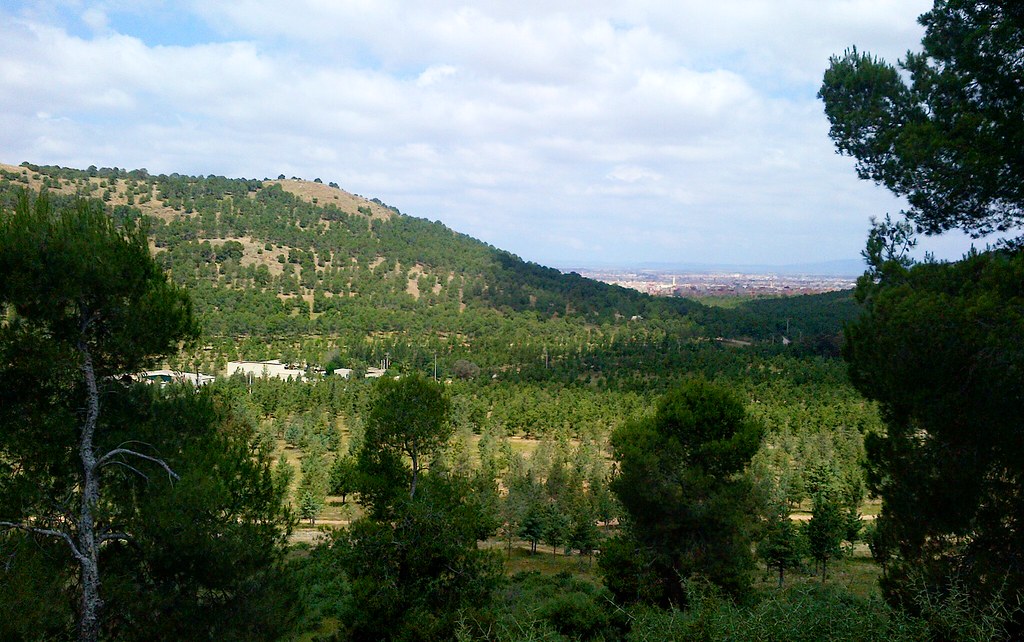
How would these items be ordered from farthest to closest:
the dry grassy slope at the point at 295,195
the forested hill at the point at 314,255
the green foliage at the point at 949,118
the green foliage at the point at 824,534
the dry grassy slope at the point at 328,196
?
1. the dry grassy slope at the point at 328,196
2. the dry grassy slope at the point at 295,195
3. the forested hill at the point at 314,255
4. the green foliage at the point at 824,534
5. the green foliage at the point at 949,118

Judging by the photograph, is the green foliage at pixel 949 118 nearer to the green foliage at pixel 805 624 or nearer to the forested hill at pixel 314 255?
the green foliage at pixel 805 624

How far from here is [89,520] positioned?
5.70 meters

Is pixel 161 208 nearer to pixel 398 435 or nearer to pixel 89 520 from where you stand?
pixel 398 435

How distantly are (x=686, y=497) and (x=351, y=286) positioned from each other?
81.6 metres

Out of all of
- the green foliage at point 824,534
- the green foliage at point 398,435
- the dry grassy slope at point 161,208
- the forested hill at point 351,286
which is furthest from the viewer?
the dry grassy slope at point 161,208

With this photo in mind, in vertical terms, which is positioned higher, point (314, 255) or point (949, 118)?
point (314, 255)

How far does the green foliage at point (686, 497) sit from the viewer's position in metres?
11.8

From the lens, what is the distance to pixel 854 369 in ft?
23.3

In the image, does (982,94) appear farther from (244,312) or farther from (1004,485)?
(244,312)

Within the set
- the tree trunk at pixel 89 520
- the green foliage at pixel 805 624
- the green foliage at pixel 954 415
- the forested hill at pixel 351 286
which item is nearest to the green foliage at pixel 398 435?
the tree trunk at pixel 89 520

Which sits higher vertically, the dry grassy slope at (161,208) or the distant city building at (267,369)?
the dry grassy slope at (161,208)

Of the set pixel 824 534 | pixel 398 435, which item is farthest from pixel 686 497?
pixel 824 534

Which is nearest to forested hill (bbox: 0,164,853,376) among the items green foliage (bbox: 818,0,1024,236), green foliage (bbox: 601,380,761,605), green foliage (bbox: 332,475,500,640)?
green foliage (bbox: 601,380,761,605)

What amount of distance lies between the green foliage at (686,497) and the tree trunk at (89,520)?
917 centimetres
